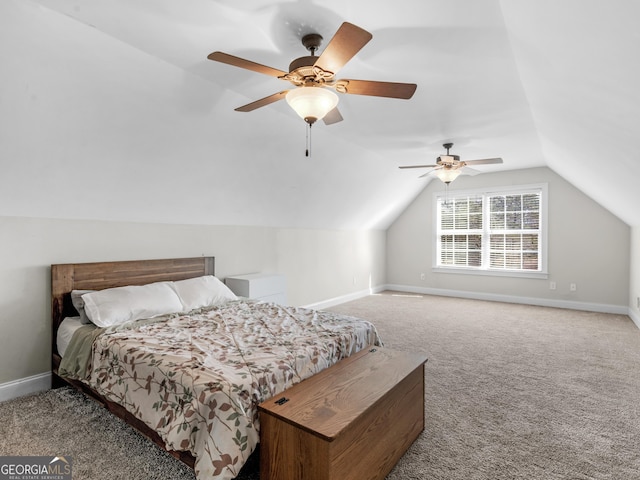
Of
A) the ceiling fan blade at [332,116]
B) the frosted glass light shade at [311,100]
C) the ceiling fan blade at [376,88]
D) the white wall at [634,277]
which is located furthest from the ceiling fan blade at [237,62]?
the white wall at [634,277]

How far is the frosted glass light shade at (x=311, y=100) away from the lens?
1935 mm

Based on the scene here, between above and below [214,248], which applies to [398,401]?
below

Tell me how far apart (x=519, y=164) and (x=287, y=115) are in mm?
4204

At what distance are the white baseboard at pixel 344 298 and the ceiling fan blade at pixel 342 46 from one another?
13.5 ft

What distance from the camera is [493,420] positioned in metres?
2.34

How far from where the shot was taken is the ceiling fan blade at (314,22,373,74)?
58.9 inches

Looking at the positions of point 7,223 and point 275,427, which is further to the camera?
point 7,223

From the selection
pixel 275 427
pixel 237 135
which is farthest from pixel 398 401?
pixel 237 135

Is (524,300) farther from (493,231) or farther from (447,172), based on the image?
(447,172)

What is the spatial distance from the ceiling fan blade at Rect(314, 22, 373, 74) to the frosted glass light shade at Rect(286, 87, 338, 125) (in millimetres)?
131

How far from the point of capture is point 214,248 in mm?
4141

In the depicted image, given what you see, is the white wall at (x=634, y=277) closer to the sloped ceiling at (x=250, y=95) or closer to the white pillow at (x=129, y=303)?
the sloped ceiling at (x=250, y=95)

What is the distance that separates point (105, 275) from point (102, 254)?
0.20m

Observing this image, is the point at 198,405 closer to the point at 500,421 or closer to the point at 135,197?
the point at 500,421
